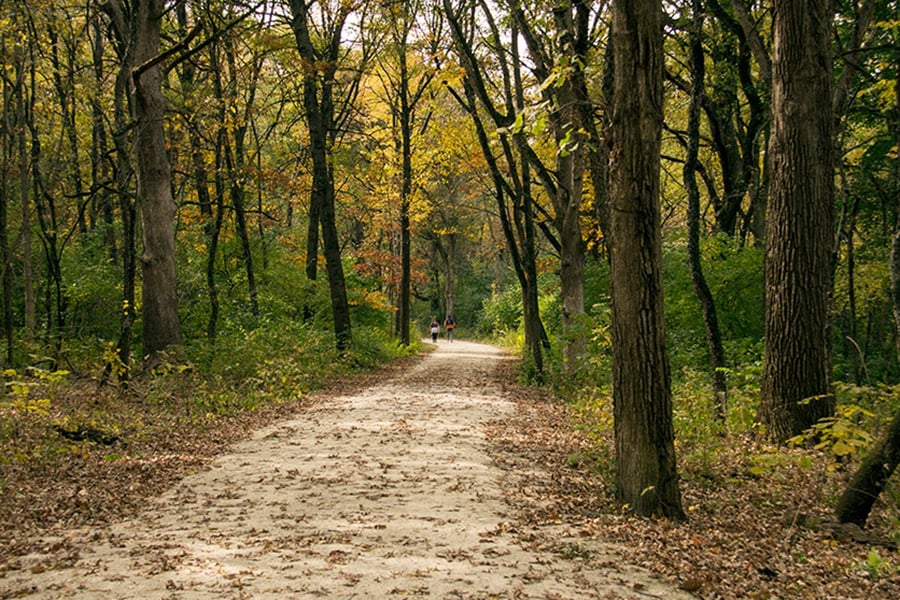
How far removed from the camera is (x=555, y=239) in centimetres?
1736

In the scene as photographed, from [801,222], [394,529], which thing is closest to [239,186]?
[801,222]

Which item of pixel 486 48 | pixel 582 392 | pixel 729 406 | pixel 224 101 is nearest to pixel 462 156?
pixel 486 48

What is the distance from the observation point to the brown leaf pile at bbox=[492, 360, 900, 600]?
4469 mm

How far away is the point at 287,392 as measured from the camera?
12891 mm

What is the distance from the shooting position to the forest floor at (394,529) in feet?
14.0

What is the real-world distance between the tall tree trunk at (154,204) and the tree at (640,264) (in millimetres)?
9390

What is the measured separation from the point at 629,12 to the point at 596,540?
4069 millimetres

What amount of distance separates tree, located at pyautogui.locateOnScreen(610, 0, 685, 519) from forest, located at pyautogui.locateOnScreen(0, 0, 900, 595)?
2cm

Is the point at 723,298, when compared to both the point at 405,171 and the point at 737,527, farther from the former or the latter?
the point at 405,171

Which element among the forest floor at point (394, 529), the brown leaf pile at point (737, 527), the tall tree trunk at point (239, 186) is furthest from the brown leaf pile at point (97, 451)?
the tall tree trunk at point (239, 186)

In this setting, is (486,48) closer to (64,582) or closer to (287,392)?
(287,392)

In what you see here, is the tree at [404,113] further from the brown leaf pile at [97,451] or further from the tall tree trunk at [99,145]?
the brown leaf pile at [97,451]

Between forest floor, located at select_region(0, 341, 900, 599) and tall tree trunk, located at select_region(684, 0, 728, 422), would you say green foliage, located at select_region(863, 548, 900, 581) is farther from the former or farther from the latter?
tall tree trunk, located at select_region(684, 0, 728, 422)

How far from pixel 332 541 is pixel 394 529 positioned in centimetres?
52
